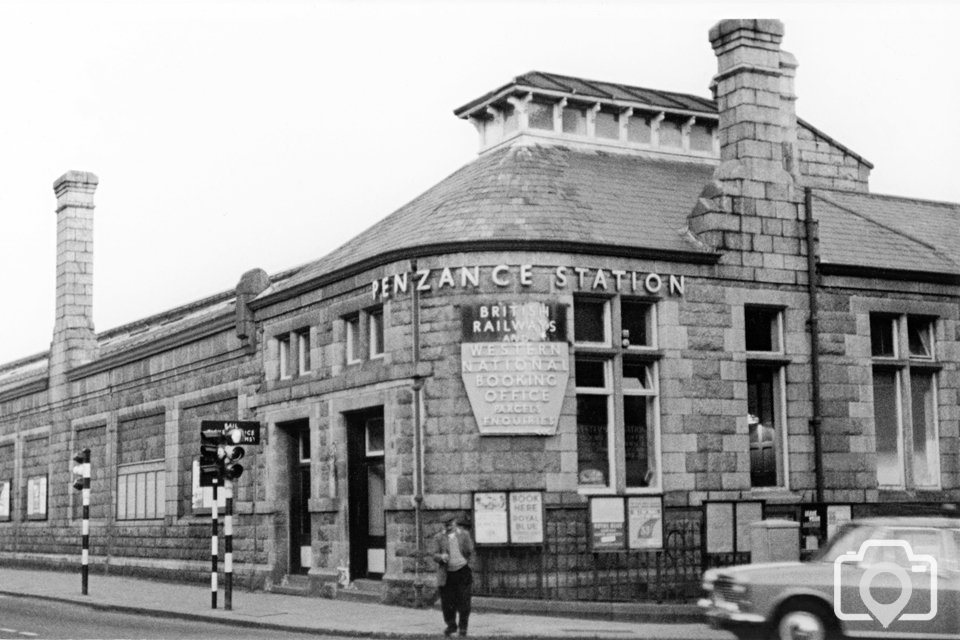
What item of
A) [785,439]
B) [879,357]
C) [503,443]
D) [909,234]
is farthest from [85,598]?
[909,234]

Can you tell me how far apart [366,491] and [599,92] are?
35.4 feet

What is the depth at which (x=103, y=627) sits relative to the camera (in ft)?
76.7

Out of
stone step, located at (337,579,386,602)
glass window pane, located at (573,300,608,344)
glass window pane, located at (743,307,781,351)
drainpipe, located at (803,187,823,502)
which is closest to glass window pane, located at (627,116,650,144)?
drainpipe, located at (803,187,823,502)

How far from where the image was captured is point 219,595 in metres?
30.2

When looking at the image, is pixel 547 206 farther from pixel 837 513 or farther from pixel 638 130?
pixel 837 513

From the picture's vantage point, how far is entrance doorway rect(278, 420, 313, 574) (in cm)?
3039

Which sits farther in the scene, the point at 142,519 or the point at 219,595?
the point at 142,519

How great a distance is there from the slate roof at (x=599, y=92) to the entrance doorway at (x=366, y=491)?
8.19m

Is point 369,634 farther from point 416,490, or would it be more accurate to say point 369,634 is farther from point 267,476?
point 267,476

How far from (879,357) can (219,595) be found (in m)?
14.5

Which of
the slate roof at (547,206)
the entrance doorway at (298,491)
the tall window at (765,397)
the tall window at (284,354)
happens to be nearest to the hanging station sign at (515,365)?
the slate roof at (547,206)

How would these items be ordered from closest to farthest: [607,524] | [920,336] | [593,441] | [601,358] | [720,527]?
[607,524], [720,527], [593,441], [601,358], [920,336]

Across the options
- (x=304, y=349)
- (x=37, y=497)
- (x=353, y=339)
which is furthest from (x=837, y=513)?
(x=37, y=497)

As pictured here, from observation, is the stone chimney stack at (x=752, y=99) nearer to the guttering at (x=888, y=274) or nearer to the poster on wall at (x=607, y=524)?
the guttering at (x=888, y=274)
